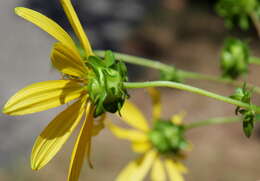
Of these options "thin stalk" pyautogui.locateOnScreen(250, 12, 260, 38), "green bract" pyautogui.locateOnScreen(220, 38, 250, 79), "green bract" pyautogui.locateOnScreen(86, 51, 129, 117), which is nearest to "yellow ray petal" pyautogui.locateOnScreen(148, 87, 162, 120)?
"green bract" pyautogui.locateOnScreen(220, 38, 250, 79)

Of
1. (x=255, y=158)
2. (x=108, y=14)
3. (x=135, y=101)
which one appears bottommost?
(x=255, y=158)

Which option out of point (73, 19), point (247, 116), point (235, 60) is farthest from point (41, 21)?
point (235, 60)

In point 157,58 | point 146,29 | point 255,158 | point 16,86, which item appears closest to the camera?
point 255,158

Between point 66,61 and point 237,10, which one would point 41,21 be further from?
point 237,10

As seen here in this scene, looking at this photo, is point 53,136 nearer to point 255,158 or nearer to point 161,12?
point 255,158

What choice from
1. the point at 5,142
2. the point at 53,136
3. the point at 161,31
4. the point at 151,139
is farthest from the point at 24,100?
the point at 161,31

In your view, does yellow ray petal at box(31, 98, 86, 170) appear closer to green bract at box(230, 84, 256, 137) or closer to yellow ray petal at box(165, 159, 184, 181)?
green bract at box(230, 84, 256, 137)
